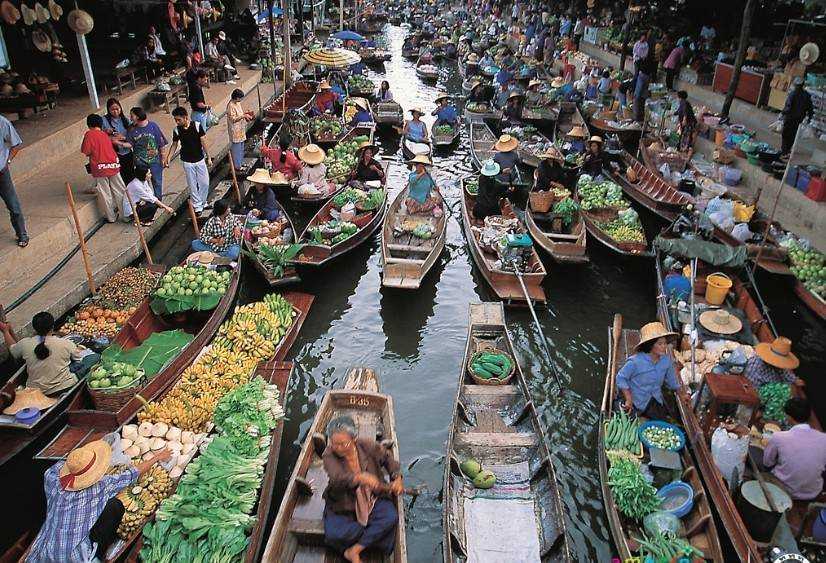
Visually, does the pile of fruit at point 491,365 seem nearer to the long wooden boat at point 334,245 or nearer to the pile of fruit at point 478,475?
the pile of fruit at point 478,475

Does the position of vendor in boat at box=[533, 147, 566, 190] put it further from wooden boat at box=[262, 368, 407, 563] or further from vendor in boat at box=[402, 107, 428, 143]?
wooden boat at box=[262, 368, 407, 563]

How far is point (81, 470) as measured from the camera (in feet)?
15.3

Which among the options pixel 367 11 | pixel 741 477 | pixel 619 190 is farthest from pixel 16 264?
pixel 367 11

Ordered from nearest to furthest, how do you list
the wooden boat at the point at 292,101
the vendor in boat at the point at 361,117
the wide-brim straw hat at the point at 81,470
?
the wide-brim straw hat at the point at 81,470 < the vendor in boat at the point at 361,117 < the wooden boat at the point at 292,101

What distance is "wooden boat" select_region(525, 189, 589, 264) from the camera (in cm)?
1026

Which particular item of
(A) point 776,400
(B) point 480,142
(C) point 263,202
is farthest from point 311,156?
(A) point 776,400

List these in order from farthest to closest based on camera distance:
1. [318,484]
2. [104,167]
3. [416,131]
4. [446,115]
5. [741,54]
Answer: [446,115]
[416,131]
[741,54]
[104,167]
[318,484]

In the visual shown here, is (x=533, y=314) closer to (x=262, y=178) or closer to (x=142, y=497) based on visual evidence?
(x=142, y=497)

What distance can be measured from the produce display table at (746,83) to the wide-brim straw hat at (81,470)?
17882 millimetres

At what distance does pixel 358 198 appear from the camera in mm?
12039

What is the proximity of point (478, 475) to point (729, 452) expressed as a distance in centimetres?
268

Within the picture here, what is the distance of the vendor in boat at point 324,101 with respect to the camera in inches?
706

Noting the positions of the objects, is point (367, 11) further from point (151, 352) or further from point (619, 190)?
point (151, 352)

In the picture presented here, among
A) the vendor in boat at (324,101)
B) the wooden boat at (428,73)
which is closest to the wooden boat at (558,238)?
the vendor in boat at (324,101)
